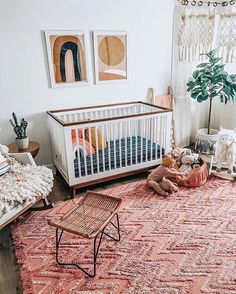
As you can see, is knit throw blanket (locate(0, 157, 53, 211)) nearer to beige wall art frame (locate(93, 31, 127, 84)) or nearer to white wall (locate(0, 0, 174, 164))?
white wall (locate(0, 0, 174, 164))

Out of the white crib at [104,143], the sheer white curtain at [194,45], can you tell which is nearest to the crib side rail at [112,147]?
the white crib at [104,143]

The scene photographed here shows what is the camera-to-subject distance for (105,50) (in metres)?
3.21

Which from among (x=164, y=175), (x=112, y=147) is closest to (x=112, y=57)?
(x=112, y=147)

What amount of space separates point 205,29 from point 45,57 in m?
2.22

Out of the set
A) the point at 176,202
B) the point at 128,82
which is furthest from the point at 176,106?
the point at 176,202

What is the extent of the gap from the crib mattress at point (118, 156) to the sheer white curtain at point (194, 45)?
1.06m

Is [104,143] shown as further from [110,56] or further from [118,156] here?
[110,56]

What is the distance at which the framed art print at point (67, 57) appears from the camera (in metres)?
2.93

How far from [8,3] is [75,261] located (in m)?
2.59

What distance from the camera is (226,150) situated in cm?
296

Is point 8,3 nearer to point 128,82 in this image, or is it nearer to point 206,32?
point 128,82

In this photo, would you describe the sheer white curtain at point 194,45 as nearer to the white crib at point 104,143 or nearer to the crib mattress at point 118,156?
the white crib at point 104,143

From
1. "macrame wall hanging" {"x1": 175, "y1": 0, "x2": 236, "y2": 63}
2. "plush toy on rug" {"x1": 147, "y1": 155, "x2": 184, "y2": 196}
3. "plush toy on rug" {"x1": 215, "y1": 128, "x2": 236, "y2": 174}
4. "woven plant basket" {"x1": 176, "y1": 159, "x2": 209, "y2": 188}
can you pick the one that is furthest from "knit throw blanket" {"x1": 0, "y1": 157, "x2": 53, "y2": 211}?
"macrame wall hanging" {"x1": 175, "y1": 0, "x2": 236, "y2": 63}

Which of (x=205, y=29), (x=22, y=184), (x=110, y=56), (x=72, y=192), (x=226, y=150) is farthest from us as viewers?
(x=205, y=29)
